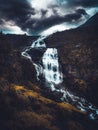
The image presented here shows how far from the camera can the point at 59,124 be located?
83.9m

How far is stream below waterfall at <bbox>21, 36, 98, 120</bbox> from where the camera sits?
3895 inches

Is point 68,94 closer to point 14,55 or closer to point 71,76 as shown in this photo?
point 71,76

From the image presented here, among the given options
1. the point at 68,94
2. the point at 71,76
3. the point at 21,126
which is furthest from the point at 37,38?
the point at 21,126

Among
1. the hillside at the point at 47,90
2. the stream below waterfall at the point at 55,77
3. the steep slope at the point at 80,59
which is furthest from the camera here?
the steep slope at the point at 80,59

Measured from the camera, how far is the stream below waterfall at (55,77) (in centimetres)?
9894

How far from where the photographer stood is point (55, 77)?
382ft

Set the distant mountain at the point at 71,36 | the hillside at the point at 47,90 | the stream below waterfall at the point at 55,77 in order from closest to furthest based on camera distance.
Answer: the hillside at the point at 47,90 < the stream below waterfall at the point at 55,77 < the distant mountain at the point at 71,36

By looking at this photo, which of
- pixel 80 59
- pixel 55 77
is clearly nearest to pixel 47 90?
pixel 55 77

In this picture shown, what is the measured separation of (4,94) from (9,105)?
15.4ft

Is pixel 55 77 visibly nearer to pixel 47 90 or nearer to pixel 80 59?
pixel 80 59

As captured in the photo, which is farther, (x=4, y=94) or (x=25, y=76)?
(x=25, y=76)

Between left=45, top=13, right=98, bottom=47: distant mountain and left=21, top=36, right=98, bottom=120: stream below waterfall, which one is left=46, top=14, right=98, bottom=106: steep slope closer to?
left=45, top=13, right=98, bottom=47: distant mountain

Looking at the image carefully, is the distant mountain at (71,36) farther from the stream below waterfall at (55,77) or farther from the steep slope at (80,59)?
the stream below waterfall at (55,77)

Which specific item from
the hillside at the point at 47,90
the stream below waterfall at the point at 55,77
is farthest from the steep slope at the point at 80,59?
the stream below waterfall at the point at 55,77
